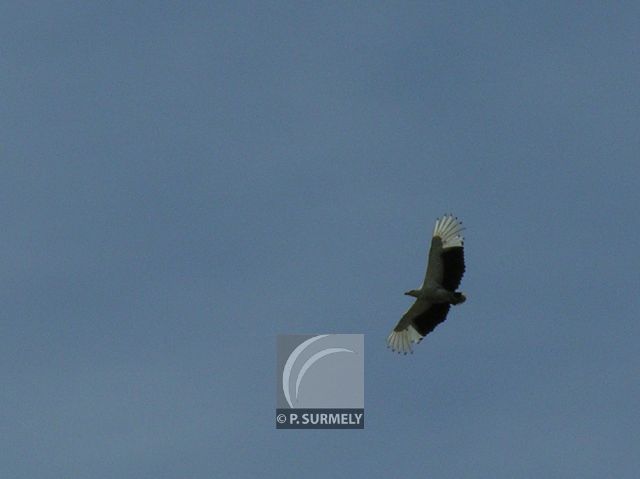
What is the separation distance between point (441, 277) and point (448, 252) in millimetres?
2049

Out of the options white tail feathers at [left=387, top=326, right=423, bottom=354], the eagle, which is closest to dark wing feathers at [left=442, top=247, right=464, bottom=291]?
the eagle

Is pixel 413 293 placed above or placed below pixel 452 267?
below

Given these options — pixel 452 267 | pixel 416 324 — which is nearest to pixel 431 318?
pixel 416 324

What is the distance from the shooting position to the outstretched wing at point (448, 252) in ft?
399

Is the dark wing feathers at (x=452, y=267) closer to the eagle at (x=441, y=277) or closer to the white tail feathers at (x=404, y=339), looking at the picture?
the eagle at (x=441, y=277)

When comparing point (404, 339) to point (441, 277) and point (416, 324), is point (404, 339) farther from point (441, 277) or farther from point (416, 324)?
point (441, 277)

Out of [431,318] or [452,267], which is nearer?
[452,267]

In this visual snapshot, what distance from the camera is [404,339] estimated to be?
420ft

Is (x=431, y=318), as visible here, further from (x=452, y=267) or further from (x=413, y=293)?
(x=452, y=267)

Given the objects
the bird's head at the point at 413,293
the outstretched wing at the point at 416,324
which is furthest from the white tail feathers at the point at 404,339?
the bird's head at the point at 413,293

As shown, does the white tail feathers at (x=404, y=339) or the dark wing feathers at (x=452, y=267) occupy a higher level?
the dark wing feathers at (x=452, y=267)

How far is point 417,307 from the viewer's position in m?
126

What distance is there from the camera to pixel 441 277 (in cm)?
12281

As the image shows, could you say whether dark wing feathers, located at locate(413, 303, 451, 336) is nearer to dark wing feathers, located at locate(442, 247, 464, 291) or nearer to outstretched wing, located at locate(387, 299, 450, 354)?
outstretched wing, located at locate(387, 299, 450, 354)
